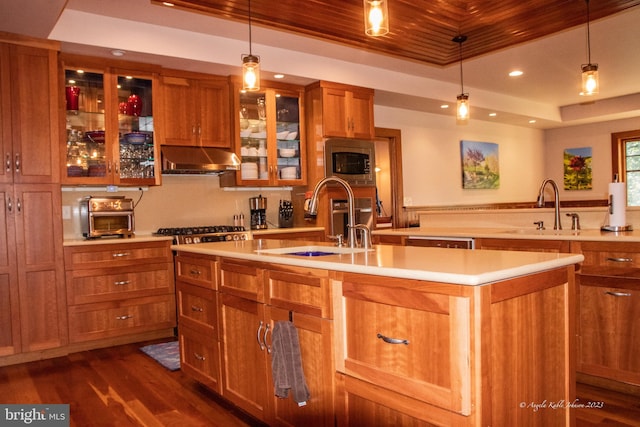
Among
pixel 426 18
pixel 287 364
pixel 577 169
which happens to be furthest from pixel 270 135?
pixel 577 169

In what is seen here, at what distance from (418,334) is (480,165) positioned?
649cm

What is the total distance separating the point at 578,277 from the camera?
2.83m

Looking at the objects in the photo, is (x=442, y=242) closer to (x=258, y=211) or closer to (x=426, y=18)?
(x=426, y=18)

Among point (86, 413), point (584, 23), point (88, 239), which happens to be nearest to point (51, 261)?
point (88, 239)

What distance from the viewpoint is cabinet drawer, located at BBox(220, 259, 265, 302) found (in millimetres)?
2231

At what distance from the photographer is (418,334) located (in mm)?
1501

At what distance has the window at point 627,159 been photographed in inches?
313

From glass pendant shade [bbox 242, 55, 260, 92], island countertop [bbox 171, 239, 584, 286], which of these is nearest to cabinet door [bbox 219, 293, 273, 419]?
island countertop [bbox 171, 239, 584, 286]

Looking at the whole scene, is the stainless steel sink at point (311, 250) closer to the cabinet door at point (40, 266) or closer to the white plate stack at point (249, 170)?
the cabinet door at point (40, 266)

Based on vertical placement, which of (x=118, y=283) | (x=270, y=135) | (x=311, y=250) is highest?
(x=270, y=135)

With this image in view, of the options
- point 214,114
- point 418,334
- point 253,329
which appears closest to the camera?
point 418,334

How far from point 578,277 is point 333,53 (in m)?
3.14

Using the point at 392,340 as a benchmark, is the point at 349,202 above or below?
above
